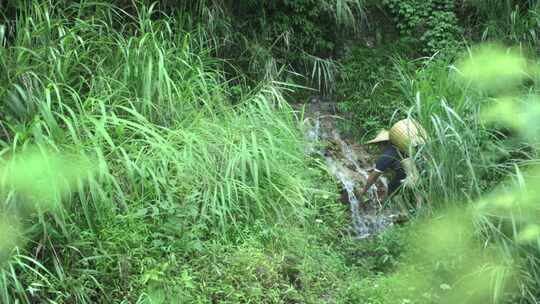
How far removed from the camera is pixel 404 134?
5527mm

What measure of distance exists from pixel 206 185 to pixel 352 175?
2.33 meters

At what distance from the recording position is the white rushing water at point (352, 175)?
5922 millimetres

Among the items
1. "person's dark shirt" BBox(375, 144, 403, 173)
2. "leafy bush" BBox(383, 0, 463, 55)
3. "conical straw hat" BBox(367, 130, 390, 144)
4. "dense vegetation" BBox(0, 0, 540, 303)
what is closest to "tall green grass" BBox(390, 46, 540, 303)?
"dense vegetation" BBox(0, 0, 540, 303)

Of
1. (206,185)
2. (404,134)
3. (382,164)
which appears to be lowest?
(382,164)

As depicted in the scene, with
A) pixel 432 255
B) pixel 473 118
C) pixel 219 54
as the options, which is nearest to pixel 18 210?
pixel 432 255

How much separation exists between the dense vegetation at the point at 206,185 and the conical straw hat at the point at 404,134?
0.09 m

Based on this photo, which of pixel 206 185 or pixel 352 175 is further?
pixel 352 175

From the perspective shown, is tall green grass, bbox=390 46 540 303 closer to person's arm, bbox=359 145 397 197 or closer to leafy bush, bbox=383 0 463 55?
person's arm, bbox=359 145 397 197

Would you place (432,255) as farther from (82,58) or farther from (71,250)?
(82,58)

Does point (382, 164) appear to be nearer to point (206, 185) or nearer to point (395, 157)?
point (395, 157)

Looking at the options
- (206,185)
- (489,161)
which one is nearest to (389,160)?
(489,161)

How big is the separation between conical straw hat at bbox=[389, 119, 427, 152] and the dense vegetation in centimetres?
9

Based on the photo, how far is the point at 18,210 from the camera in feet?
11.9

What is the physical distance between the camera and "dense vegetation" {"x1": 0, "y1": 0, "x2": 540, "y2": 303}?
369cm
